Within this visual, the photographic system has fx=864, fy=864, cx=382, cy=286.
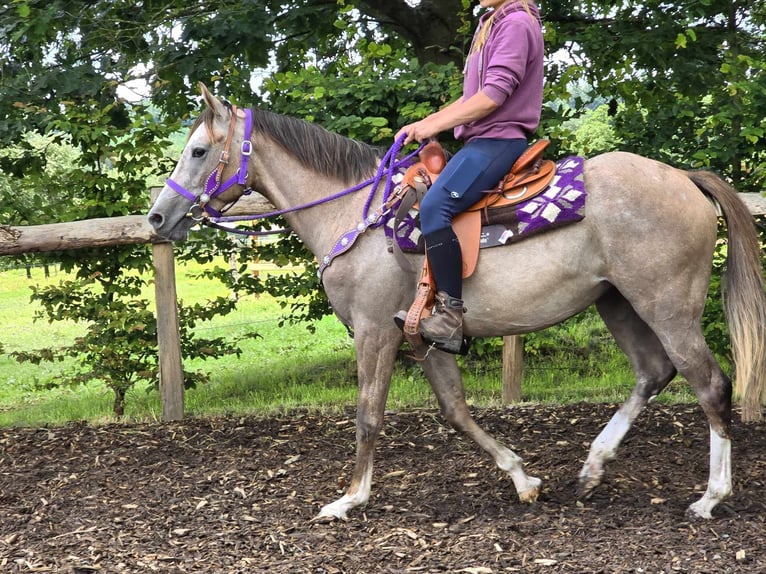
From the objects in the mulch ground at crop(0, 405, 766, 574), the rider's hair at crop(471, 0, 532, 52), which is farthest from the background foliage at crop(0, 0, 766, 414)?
the rider's hair at crop(471, 0, 532, 52)

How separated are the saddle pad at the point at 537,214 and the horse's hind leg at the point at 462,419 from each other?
76 centimetres

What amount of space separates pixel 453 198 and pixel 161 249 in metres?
3.30

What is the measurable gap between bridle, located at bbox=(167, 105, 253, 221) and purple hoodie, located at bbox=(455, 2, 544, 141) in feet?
3.75

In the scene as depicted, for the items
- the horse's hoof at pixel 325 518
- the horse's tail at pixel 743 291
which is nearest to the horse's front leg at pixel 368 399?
the horse's hoof at pixel 325 518

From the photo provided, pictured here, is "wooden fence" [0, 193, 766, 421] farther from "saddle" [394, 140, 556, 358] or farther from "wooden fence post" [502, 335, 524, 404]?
"saddle" [394, 140, 556, 358]

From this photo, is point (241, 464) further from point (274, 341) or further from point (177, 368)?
point (274, 341)

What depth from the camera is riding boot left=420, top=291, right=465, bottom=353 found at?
4.27 m

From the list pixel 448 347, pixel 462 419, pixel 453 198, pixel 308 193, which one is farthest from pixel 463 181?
pixel 462 419

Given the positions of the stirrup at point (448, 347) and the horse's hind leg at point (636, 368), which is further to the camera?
the horse's hind leg at point (636, 368)

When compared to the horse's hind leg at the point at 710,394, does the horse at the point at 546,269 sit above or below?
above

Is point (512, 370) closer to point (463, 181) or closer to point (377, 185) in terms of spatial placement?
point (377, 185)

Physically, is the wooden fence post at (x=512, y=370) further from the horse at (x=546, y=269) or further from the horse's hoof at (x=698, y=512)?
the horse's hoof at (x=698, y=512)

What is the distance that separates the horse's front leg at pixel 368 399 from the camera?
450 centimetres

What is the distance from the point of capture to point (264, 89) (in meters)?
8.42
